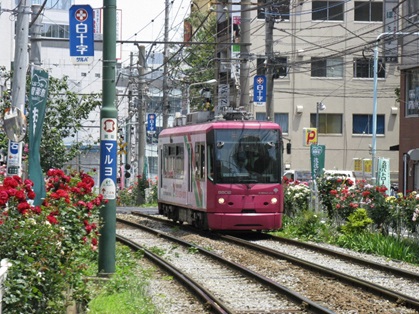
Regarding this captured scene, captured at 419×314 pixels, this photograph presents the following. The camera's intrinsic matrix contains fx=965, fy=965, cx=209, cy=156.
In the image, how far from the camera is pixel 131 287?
45.0 ft

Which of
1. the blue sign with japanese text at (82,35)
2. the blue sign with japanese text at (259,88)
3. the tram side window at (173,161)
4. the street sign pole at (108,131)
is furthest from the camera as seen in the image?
the blue sign with japanese text at (259,88)

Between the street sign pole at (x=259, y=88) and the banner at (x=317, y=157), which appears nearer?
the banner at (x=317, y=157)

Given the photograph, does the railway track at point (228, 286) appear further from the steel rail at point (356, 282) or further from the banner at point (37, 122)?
the banner at point (37, 122)

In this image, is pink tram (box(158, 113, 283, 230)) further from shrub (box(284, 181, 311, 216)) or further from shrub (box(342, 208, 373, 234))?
shrub (box(284, 181, 311, 216))

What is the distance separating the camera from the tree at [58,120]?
3597 centimetres

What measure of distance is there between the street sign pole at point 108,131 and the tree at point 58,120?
20.9 meters

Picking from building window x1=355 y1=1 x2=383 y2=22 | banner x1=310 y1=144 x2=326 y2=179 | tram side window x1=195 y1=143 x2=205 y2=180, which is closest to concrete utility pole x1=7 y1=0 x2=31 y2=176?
tram side window x1=195 y1=143 x2=205 y2=180

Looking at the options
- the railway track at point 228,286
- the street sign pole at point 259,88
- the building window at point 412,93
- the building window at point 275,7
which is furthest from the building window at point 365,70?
the railway track at point 228,286

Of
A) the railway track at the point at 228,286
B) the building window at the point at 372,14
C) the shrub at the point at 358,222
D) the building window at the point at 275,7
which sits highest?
the building window at the point at 372,14

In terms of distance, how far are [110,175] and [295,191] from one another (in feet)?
53.2

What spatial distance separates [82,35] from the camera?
27359mm

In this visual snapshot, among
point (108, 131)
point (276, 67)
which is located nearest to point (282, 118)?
point (276, 67)

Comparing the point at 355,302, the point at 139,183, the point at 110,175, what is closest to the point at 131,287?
the point at 110,175

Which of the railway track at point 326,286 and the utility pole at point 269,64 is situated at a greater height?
the utility pole at point 269,64
